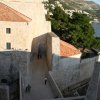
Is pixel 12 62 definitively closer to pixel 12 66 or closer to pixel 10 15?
pixel 12 66

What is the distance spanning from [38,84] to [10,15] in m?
5.99

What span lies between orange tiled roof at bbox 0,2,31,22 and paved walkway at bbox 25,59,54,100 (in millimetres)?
4285

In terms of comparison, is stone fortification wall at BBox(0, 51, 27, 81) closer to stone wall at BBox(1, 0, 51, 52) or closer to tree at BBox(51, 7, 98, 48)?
stone wall at BBox(1, 0, 51, 52)

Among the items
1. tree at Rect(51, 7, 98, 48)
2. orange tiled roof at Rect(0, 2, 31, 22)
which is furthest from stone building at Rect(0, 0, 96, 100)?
tree at Rect(51, 7, 98, 48)

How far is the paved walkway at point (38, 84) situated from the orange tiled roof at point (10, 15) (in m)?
4.28

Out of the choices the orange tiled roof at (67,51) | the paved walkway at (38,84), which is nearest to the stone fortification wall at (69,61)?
the orange tiled roof at (67,51)

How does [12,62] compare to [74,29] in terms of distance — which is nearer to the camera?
[12,62]

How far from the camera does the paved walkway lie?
74.8ft

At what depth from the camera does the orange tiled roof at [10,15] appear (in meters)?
26.3

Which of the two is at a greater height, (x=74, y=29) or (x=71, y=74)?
(x=74, y=29)

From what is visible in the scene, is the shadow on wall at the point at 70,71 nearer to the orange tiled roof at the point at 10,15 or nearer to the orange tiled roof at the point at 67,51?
the orange tiled roof at the point at 67,51

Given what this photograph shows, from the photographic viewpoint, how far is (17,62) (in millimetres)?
24719

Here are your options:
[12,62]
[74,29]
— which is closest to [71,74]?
[12,62]

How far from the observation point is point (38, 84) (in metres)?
25.4
